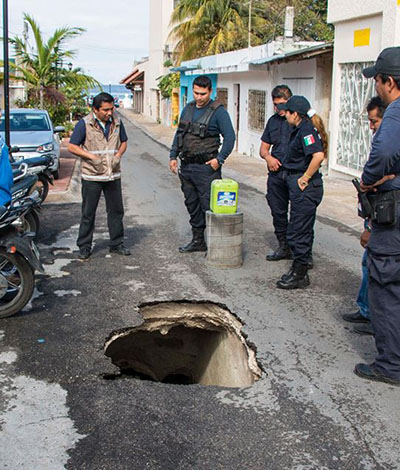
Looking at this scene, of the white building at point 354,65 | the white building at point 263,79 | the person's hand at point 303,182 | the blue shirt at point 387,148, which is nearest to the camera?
the blue shirt at point 387,148

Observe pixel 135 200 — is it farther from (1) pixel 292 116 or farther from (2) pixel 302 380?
(2) pixel 302 380

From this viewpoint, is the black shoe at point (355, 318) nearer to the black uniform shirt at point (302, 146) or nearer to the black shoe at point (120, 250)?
the black uniform shirt at point (302, 146)

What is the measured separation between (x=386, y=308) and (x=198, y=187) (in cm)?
374

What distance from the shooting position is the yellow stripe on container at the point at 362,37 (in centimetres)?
1383

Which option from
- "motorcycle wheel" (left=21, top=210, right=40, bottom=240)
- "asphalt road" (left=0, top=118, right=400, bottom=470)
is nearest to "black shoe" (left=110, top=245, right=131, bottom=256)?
"asphalt road" (left=0, top=118, right=400, bottom=470)

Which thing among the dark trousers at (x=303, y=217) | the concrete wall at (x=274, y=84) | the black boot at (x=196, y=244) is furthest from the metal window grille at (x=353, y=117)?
the dark trousers at (x=303, y=217)

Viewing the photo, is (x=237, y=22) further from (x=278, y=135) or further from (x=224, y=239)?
(x=224, y=239)

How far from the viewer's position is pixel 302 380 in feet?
14.6

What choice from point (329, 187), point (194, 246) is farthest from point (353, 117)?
point (194, 246)

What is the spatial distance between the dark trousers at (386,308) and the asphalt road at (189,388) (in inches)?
8.1

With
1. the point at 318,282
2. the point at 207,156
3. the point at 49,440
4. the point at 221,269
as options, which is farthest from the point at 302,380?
the point at 207,156

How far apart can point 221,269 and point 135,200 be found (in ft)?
16.8

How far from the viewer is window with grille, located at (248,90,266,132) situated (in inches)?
833

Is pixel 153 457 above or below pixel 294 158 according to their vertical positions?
below
